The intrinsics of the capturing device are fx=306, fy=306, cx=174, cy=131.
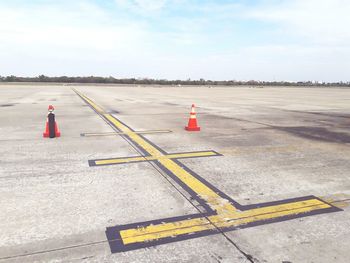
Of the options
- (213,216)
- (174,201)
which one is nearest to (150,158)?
(174,201)

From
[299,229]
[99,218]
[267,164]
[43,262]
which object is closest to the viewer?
[43,262]

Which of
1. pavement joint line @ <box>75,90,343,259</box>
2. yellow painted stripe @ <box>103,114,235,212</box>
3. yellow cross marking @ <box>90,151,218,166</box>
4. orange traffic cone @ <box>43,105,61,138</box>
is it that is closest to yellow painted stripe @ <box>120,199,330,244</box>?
pavement joint line @ <box>75,90,343,259</box>

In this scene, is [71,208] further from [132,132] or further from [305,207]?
→ [132,132]

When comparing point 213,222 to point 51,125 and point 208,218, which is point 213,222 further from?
point 51,125

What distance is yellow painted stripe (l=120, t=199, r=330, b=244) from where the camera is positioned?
280 cm

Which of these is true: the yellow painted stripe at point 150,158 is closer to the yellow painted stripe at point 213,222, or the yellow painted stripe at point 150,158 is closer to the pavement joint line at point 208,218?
the pavement joint line at point 208,218

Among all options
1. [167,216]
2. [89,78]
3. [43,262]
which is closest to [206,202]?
[167,216]

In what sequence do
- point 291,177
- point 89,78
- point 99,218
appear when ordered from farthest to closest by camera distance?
point 89,78
point 291,177
point 99,218

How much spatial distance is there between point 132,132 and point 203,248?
602cm

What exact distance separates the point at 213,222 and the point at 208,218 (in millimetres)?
103

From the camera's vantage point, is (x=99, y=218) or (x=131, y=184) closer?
(x=99, y=218)

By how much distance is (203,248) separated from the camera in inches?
102

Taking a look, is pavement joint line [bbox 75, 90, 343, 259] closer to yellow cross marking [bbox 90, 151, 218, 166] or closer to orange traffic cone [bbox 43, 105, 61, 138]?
yellow cross marking [bbox 90, 151, 218, 166]

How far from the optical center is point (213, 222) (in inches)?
120
